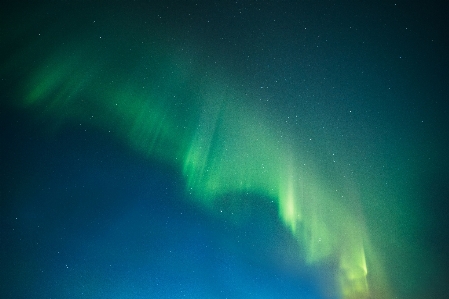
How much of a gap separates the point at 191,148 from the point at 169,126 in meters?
0.15

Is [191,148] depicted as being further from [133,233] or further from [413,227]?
[413,227]

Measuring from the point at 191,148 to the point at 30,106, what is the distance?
79 centimetres

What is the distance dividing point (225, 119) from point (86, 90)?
2.23 ft

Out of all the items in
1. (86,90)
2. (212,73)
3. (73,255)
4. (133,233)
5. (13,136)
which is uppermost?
(212,73)

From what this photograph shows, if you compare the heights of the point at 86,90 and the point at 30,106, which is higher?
the point at 86,90

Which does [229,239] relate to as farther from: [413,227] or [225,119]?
[413,227]

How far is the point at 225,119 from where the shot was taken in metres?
1.67

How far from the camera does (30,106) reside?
5.39 feet

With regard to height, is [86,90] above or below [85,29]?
below

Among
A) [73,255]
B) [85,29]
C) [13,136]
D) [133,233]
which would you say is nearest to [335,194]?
[133,233]

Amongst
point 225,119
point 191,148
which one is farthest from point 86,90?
point 225,119

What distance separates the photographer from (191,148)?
1.68 m

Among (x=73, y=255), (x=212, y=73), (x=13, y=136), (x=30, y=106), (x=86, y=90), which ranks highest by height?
(x=212, y=73)

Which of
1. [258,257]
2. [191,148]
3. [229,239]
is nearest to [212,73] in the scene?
[191,148]
